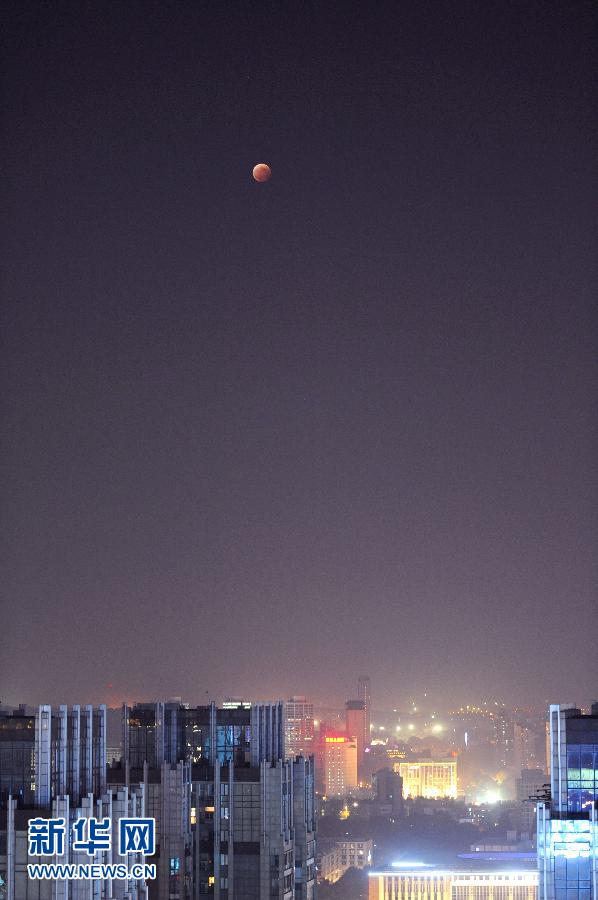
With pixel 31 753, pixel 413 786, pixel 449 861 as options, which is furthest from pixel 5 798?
pixel 413 786

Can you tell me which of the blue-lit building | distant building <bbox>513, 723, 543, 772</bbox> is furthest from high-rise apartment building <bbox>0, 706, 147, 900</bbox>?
distant building <bbox>513, 723, 543, 772</bbox>

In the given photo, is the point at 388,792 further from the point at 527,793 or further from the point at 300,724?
the point at 300,724

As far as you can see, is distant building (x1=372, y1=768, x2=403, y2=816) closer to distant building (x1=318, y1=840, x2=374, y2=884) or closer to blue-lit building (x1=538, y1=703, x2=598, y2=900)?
distant building (x1=318, y1=840, x2=374, y2=884)

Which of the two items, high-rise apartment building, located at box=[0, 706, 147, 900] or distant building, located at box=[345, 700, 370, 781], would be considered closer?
high-rise apartment building, located at box=[0, 706, 147, 900]

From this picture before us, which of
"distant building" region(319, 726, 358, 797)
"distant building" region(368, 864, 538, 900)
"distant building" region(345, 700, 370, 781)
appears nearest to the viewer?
"distant building" region(368, 864, 538, 900)

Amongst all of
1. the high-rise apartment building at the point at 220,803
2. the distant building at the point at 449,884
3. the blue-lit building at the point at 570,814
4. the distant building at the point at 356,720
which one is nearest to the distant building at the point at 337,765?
the distant building at the point at 356,720

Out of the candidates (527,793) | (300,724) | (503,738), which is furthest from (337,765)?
(503,738)

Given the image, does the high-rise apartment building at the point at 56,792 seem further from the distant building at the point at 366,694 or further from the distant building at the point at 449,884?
the distant building at the point at 366,694
